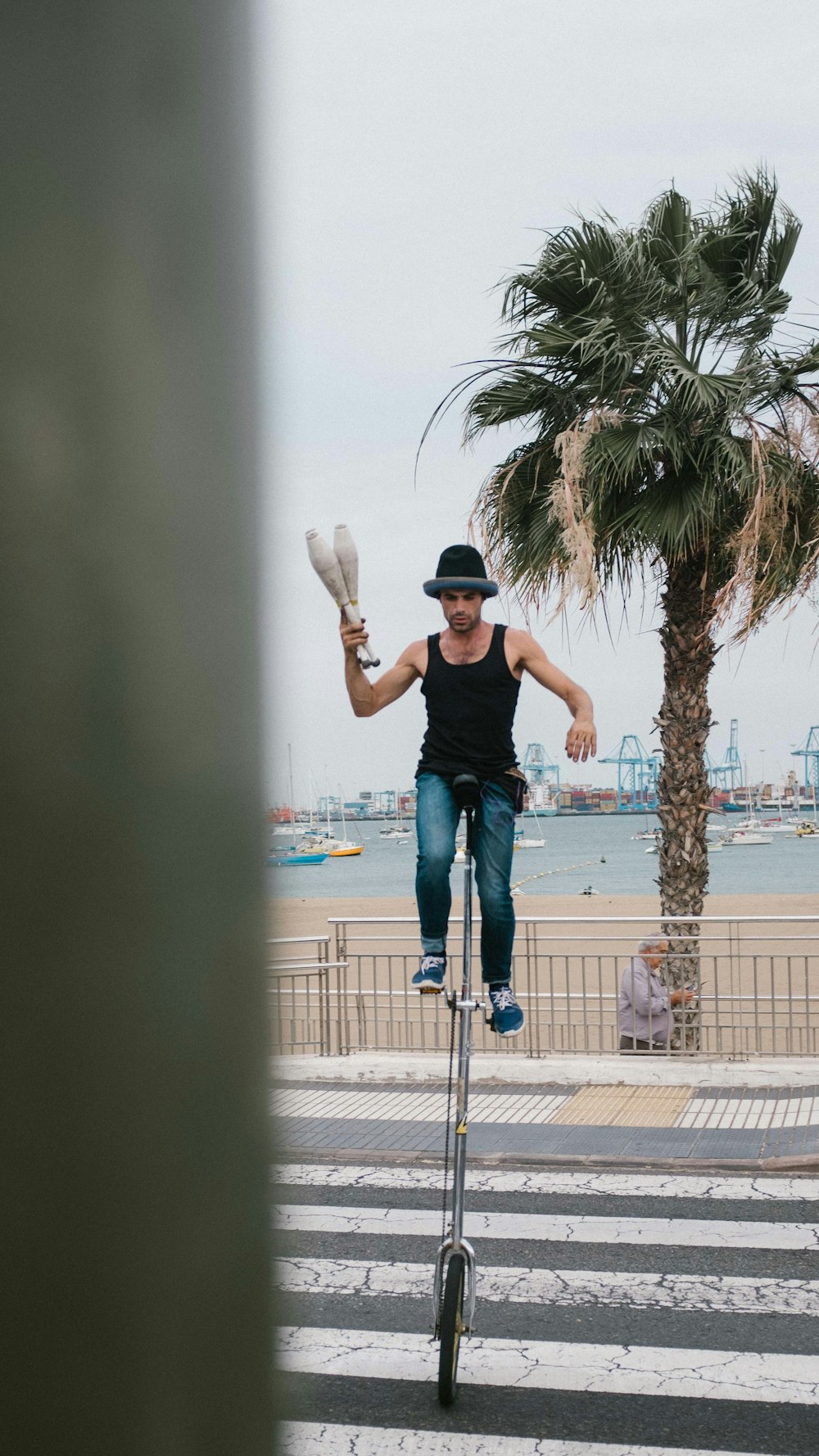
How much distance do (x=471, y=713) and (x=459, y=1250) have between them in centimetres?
194

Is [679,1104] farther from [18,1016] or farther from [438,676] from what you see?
[18,1016]

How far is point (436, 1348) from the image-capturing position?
5668mm

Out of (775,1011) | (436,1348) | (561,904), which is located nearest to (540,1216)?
(436,1348)

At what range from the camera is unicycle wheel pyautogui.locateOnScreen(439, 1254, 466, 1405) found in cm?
484

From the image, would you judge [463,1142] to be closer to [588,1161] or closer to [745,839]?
[588,1161]


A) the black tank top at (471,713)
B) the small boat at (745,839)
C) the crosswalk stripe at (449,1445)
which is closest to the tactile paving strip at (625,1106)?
the crosswalk stripe at (449,1445)

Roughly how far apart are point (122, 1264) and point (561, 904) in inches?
2367

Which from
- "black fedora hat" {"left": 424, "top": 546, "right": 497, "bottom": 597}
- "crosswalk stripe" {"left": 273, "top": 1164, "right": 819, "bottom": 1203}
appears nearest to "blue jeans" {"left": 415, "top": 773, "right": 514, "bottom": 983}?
"black fedora hat" {"left": 424, "top": 546, "right": 497, "bottom": 597}

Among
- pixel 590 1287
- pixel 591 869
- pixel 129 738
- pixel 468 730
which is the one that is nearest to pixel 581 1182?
pixel 590 1287

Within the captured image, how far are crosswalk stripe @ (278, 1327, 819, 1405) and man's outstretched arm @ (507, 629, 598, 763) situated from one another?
232cm

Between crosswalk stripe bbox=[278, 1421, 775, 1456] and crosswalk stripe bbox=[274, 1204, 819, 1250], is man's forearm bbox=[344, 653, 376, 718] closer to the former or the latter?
crosswalk stripe bbox=[278, 1421, 775, 1456]

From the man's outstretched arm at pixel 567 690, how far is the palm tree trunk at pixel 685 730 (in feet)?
28.8

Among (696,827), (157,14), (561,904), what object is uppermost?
(157,14)

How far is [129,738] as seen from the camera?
3.16 ft
